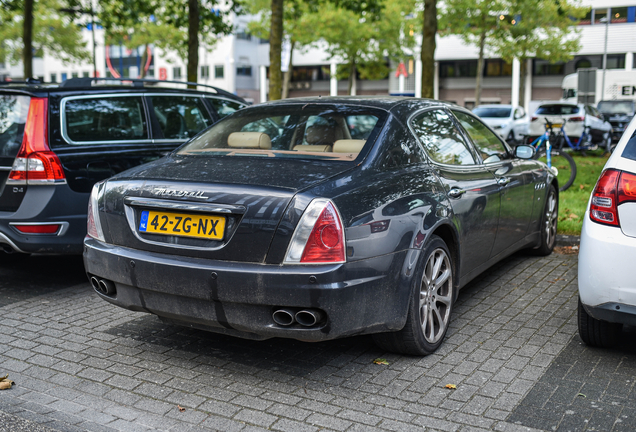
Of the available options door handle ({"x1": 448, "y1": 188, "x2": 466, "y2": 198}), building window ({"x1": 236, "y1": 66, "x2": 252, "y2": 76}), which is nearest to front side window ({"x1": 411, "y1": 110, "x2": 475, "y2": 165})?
door handle ({"x1": 448, "y1": 188, "x2": 466, "y2": 198})

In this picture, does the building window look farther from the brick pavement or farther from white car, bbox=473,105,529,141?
the brick pavement

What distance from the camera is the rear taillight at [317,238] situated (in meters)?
3.37

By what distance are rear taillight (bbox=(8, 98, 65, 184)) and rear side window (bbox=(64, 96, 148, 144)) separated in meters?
0.24

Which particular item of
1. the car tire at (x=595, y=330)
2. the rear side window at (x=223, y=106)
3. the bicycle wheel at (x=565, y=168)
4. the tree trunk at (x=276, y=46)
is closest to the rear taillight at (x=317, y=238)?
the car tire at (x=595, y=330)

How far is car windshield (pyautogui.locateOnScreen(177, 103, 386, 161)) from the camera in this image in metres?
4.33

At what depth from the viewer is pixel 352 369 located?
3.94m

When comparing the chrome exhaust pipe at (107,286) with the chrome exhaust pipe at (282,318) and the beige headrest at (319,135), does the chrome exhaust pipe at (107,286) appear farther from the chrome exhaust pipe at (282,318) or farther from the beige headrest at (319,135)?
the beige headrest at (319,135)

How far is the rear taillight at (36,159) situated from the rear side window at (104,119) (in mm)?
237

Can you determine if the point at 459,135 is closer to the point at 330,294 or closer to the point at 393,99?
the point at 393,99

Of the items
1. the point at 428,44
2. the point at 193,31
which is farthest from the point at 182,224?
the point at 193,31

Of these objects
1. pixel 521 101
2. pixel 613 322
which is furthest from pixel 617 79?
pixel 613 322

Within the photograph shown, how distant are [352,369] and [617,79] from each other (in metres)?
38.4

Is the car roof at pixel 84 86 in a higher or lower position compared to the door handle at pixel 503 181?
higher

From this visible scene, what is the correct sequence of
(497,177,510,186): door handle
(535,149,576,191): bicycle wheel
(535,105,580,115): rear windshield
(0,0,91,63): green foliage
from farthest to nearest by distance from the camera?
(0,0,91,63): green foliage < (535,105,580,115): rear windshield < (535,149,576,191): bicycle wheel < (497,177,510,186): door handle
